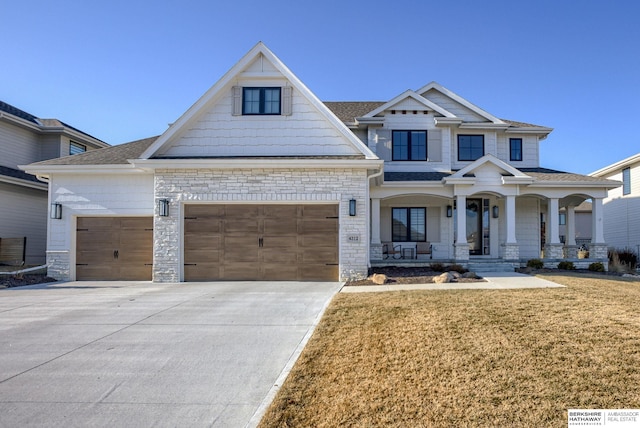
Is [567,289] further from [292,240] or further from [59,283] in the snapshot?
[59,283]

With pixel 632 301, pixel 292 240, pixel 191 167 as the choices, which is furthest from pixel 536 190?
pixel 191 167

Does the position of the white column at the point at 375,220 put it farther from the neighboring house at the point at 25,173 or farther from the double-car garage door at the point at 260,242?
the neighboring house at the point at 25,173

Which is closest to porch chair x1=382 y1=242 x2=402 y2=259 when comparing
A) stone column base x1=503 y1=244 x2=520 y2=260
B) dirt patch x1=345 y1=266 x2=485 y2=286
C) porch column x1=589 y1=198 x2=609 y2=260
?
dirt patch x1=345 y1=266 x2=485 y2=286

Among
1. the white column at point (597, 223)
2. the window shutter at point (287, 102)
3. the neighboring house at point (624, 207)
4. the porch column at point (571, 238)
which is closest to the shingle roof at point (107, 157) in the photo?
the window shutter at point (287, 102)

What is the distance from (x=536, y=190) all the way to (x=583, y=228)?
26153 millimetres

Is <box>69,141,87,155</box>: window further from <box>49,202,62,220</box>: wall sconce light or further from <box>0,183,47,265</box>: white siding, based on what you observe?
<box>49,202,62,220</box>: wall sconce light

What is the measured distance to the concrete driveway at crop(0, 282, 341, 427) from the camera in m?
4.23

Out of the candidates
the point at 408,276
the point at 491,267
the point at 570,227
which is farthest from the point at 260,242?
the point at 570,227

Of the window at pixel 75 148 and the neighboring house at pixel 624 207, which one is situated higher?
the window at pixel 75 148

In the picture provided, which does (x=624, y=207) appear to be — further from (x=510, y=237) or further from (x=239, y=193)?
(x=239, y=193)

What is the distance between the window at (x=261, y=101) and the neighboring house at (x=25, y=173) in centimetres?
1213

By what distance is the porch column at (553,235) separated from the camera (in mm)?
16016

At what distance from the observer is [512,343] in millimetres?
5539

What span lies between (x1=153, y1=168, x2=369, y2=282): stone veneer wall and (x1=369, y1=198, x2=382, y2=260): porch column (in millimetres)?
3709
